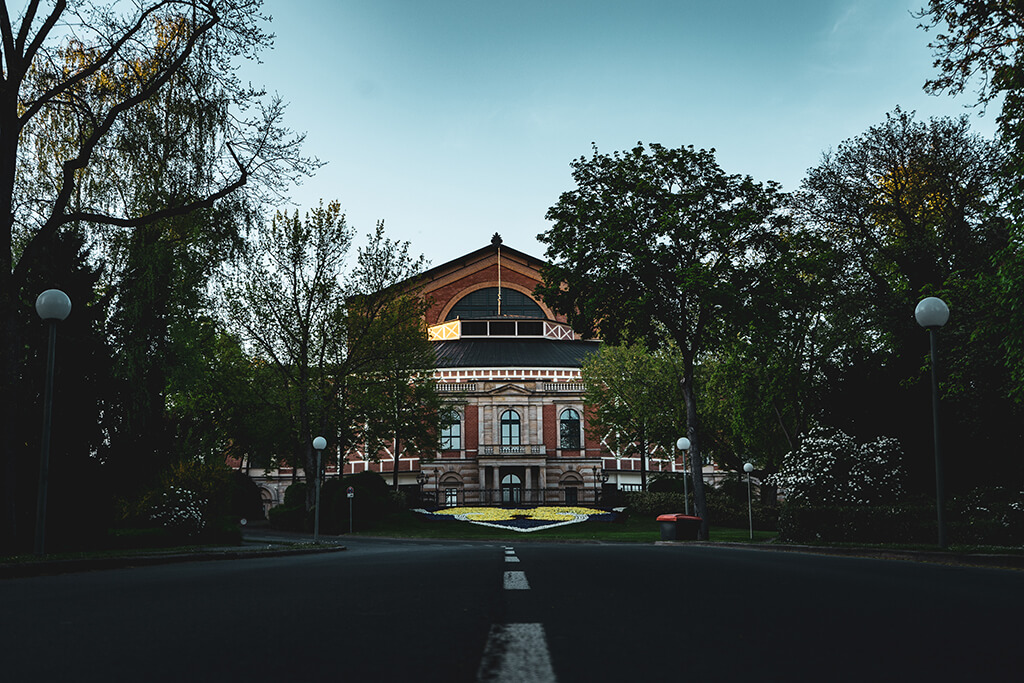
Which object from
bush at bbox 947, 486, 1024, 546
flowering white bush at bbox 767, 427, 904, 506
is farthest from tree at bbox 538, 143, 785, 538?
bush at bbox 947, 486, 1024, 546

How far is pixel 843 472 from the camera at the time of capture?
26453 millimetres

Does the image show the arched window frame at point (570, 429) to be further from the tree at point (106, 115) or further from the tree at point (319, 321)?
the tree at point (106, 115)

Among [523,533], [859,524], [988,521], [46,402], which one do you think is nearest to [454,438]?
[523,533]

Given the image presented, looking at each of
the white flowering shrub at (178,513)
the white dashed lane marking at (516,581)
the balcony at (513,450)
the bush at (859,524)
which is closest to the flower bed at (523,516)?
the balcony at (513,450)

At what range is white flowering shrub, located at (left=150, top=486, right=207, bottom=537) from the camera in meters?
24.7

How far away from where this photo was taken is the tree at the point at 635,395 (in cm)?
4731

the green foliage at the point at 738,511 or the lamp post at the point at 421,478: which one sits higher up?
the lamp post at the point at 421,478

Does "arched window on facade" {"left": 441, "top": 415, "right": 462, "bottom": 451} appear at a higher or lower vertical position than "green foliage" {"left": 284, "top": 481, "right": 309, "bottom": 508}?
higher

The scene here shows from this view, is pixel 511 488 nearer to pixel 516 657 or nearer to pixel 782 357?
pixel 782 357

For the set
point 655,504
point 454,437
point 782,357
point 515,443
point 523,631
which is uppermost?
point 782,357

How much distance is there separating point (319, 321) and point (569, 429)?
95.0 ft

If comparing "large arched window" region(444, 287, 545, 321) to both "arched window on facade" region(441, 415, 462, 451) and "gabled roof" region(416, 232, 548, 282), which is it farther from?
"arched window on facade" region(441, 415, 462, 451)

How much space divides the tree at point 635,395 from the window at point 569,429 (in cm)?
945

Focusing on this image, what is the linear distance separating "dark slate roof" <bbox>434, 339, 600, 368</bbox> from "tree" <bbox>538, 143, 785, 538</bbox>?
34.3m
